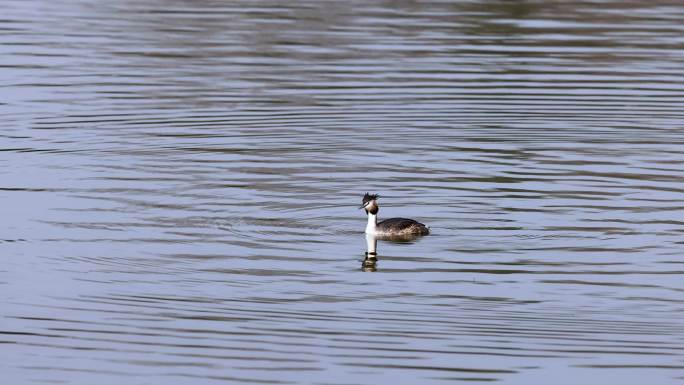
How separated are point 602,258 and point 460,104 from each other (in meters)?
9.75

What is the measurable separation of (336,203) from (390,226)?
168 centimetres

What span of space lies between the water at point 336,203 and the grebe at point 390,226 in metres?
0.19

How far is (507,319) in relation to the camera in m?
13.4

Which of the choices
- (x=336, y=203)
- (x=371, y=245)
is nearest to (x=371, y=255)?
(x=371, y=245)

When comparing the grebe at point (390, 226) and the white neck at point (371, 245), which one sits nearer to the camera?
the white neck at point (371, 245)

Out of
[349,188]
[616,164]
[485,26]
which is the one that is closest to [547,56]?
[485,26]

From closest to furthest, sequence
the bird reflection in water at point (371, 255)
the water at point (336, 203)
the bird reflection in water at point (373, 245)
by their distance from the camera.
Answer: the water at point (336, 203)
the bird reflection in water at point (371, 255)
the bird reflection in water at point (373, 245)

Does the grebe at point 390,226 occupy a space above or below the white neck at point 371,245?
above

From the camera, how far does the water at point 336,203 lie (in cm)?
1263

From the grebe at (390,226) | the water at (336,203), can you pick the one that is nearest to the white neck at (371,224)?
the grebe at (390,226)

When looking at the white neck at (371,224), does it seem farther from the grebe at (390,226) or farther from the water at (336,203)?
the water at (336,203)

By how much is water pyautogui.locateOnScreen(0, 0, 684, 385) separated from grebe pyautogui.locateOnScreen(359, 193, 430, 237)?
195 millimetres

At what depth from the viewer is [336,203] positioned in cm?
1795

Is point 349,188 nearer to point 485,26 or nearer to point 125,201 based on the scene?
point 125,201
